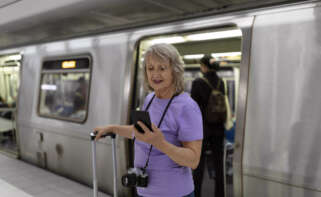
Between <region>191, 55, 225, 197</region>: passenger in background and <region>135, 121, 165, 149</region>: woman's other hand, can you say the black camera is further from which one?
<region>191, 55, 225, 197</region>: passenger in background

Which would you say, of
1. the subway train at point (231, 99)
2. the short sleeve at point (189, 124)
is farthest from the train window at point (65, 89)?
the short sleeve at point (189, 124)

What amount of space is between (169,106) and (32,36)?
4.10m

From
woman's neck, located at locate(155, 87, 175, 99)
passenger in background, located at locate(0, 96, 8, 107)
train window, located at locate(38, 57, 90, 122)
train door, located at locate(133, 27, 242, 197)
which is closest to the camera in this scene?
woman's neck, located at locate(155, 87, 175, 99)

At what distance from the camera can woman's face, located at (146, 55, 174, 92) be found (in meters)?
1.36

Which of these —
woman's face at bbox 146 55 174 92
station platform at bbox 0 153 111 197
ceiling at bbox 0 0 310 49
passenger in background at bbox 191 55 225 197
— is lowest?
station platform at bbox 0 153 111 197

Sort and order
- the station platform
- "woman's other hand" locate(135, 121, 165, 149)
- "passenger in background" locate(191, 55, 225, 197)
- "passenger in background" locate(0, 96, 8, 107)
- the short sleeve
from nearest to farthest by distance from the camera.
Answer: "woman's other hand" locate(135, 121, 165, 149) → the short sleeve → "passenger in background" locate(191, 55, 225, 197) → the station platform → "passenger in background" locate(0, 96, 8, 107)

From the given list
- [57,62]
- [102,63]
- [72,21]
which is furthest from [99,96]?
[57,62]

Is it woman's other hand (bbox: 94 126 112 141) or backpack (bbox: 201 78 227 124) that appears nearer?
woman's other hand (bbox: 94 126 112 141)

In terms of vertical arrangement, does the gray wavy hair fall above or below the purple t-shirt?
above

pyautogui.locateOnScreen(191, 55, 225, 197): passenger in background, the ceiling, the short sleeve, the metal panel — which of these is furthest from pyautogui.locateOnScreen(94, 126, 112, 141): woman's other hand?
pyautogui.locateOnScreen(191, 55, 225, 197): passenger in background

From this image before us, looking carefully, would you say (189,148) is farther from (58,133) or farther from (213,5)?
(58,133)

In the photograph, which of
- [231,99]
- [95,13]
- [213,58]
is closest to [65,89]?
[95,13]

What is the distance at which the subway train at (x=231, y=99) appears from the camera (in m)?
1.97

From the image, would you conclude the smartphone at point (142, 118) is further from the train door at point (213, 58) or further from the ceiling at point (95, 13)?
the ceiling at point (95, 13)
